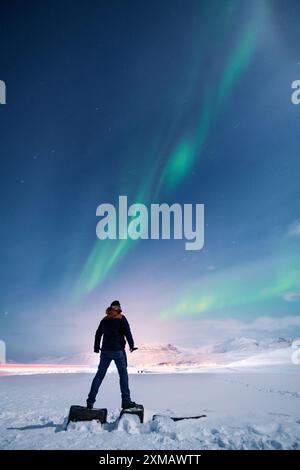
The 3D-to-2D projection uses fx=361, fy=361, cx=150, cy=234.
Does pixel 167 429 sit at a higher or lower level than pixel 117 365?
lower

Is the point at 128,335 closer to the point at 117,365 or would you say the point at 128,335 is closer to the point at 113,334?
the point at 113,334

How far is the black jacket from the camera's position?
22.1ft

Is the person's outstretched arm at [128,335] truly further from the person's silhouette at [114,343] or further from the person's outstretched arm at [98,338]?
the person's outstretched arm at [98,338]

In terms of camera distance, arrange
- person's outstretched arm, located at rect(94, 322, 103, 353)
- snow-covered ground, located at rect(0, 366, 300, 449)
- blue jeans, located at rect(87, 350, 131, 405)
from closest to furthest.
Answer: snow-covered ground, located at rect(0, 366, 300, 449)
blue jeans, located at rect(87, 350, 131, 405)
person's outstretched arm, located at rect(94, 322, 103, 353)

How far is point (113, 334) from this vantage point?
22.2ft

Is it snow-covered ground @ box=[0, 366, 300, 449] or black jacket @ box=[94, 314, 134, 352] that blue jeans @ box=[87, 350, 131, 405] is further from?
snow-covered ground @ box=[0, 366, 300, 449]

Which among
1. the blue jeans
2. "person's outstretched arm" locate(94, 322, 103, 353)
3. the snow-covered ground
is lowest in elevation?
the snow-covered ground

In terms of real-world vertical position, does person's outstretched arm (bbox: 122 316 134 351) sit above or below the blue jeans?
above

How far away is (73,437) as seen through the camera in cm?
534

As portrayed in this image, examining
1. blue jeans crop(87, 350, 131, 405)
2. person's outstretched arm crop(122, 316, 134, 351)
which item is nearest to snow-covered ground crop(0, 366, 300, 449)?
blue jeans crop(87, 350, 131, 405)

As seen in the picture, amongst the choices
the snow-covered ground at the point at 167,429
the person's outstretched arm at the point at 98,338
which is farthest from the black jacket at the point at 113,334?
the snow-covered ground at the point at 167,429

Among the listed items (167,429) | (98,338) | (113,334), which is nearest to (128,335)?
(113,334)

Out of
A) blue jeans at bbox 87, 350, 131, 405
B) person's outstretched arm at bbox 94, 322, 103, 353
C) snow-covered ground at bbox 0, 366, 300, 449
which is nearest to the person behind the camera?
snow-covered ground at bbox 0, 366, 300, 449
